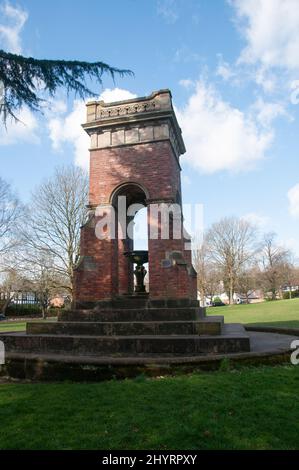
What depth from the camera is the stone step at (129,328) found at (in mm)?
7445

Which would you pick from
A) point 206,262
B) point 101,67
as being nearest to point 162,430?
point 101,67

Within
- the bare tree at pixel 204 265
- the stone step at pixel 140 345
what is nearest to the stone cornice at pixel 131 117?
the stone step at pixel 140 345

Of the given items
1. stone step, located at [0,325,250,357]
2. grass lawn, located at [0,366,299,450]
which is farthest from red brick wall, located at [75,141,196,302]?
grass lawn, located at [0,366,299,450]

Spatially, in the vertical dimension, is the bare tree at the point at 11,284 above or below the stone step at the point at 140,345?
above

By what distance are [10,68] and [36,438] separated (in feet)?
22.3

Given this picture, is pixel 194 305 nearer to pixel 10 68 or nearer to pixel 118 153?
pixel 118 153

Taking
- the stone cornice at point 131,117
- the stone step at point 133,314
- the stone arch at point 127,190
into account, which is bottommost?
the stone step at point 133,314

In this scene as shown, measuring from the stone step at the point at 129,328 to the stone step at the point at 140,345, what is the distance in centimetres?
38

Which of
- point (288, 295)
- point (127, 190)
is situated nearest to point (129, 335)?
point (127, 190)

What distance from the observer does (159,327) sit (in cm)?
765

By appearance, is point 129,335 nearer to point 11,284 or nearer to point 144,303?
point 144,303

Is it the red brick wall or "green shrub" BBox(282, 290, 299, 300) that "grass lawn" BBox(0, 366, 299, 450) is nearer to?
the red brick wall

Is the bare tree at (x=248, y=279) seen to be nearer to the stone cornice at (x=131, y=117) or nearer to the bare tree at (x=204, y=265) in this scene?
the bare tree at (x=204, y=265)

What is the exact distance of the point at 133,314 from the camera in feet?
27.6
